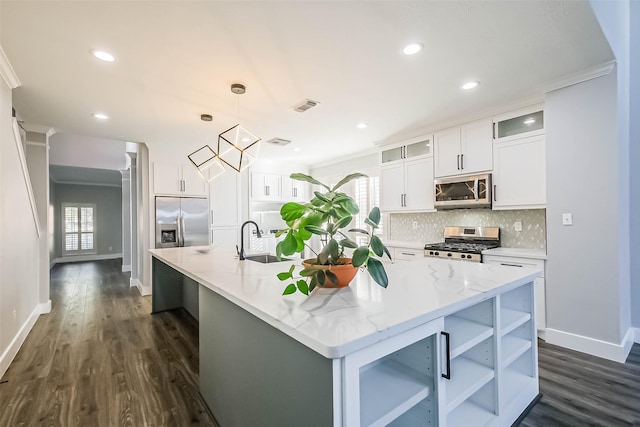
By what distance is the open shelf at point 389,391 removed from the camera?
0.97 m

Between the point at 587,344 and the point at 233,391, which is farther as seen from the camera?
the point at 587,344

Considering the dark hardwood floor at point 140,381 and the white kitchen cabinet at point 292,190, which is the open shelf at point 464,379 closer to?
the dark hardwood floor at point 140,381

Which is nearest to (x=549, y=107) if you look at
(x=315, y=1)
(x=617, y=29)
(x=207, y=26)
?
(x=617, y=29)

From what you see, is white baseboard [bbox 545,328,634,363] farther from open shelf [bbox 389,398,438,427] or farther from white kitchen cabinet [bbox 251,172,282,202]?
white kitchen cabinet [bbox 251,172,282,202]

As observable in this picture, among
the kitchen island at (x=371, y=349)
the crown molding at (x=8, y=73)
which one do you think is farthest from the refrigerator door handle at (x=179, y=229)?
the kitchen island at (x=371, y=349)

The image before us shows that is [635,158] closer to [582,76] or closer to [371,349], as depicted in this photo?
[582,76]

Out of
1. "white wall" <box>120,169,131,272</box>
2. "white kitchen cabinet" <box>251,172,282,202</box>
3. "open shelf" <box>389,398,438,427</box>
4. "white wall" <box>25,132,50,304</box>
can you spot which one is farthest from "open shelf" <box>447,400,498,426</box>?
"white wall" <box>120,169,131,272</box>

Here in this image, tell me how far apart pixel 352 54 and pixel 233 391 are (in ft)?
7.74

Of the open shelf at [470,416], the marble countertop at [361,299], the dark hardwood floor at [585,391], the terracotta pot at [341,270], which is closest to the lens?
the marble countertop at [361,299]

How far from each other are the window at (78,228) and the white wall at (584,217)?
39.4 feet

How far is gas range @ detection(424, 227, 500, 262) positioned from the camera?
339 cm

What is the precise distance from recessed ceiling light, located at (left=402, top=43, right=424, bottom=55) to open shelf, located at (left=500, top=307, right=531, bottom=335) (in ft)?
6.19

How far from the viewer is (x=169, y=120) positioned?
12.0 ft

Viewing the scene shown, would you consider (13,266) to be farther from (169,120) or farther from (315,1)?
(315,1)
